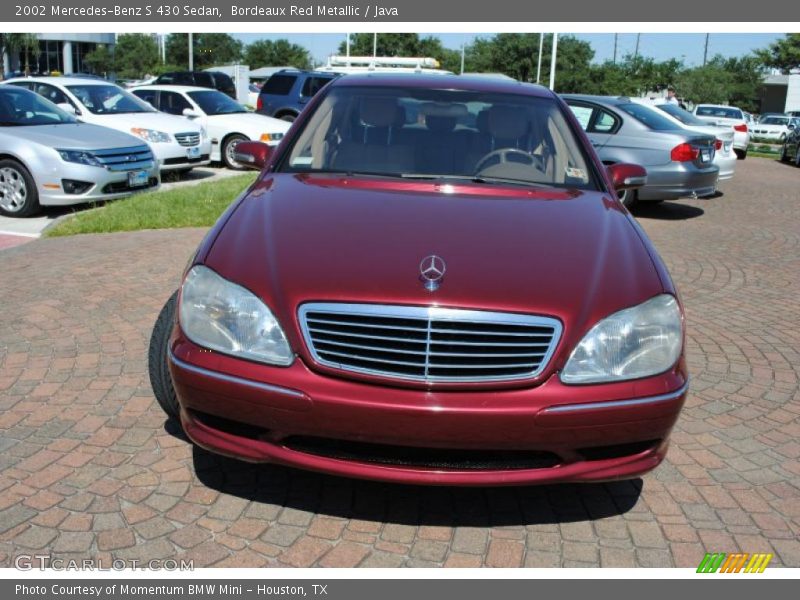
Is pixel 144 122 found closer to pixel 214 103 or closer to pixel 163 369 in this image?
pixel 214 103

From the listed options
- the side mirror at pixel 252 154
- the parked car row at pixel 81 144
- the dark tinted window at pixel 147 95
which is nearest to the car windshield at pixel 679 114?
the parked car row at pixel 81 144

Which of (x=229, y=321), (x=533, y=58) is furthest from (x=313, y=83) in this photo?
(x=533, y=58)

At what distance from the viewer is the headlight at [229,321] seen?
110 inches

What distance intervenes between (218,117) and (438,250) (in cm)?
1282

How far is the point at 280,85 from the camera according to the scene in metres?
19.7

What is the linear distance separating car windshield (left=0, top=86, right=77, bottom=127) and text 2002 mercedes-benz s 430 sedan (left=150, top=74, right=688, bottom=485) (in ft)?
26.2

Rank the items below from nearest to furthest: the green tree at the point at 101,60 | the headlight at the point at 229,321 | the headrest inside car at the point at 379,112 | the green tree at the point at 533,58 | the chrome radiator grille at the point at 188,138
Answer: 1. the headlight at the point at 229,321
2. the headrest inside car at the point at 379,112
3. the chrome radiator grille at the point at 188,138
4. the green tree at the point at 101,60
5. the green tree at the point at 533,58

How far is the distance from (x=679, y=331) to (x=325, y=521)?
4.98 ft

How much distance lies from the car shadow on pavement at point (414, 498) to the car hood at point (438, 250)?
0.82 m

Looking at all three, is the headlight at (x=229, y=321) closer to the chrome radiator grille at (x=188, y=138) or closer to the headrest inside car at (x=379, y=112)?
the headrest inside car at (x=379, y=112)

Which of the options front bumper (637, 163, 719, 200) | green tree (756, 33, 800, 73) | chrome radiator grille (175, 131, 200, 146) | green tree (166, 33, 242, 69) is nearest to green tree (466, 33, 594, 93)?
green tree (756, 33, 800, 73)

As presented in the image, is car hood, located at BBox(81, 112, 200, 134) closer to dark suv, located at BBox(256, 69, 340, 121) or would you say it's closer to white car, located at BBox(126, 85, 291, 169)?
white car, located at BBox(126, 85, 291, 169)

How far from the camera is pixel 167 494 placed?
324 centimetres
